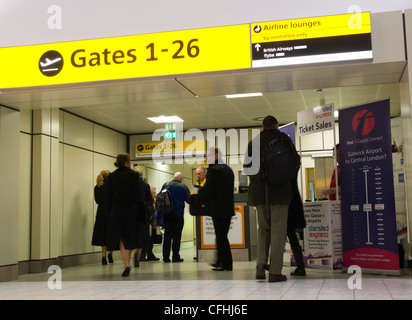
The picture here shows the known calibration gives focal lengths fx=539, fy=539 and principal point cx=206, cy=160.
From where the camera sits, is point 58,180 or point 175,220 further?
point 175,220

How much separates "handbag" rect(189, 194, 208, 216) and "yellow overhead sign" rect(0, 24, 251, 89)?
1976mm

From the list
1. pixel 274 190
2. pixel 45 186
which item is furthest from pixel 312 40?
pixel 45 186

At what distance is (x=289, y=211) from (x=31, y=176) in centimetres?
513

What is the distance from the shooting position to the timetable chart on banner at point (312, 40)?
555 cm

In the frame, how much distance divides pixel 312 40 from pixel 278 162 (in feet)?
4.39

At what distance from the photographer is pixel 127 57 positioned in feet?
20.1

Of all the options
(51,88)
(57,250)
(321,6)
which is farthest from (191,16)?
(57,250)

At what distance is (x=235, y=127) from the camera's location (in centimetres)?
1384

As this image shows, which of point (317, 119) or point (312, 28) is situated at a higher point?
point (312, 28)

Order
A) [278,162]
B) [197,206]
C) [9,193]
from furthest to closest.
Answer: [197,206] < [9,193] < [278,162]

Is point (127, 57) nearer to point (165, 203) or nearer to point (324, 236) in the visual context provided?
point (324, 236)

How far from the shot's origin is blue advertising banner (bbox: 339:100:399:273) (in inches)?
243

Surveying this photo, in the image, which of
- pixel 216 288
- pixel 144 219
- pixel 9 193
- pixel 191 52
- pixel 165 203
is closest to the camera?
pixel 216 288

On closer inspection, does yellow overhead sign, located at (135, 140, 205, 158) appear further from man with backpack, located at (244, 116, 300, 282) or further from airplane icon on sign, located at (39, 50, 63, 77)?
man with backpack, located at (244, 116, 300, 282)
